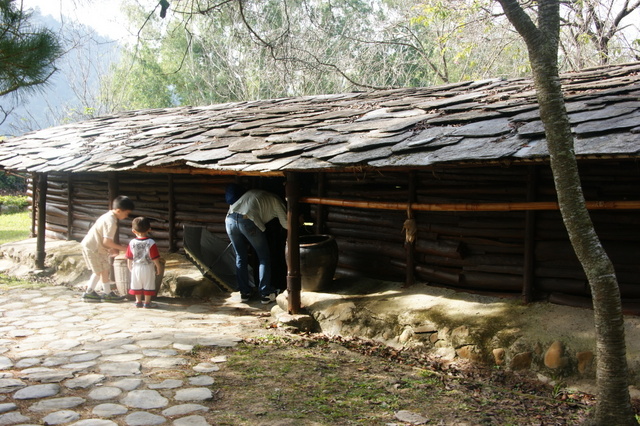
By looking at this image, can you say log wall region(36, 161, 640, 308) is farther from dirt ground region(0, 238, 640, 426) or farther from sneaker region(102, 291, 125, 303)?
sneaker region(102, 291, 125, 303)

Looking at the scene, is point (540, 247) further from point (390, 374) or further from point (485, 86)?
point (485, 86)

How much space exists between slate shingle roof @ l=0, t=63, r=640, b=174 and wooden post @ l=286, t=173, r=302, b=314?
12.4 inches

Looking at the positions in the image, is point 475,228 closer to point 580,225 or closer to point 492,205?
point 492,205

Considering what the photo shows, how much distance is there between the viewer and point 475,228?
6.02 meters

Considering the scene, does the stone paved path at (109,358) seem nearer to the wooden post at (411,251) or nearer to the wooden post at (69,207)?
the wooden post at (411,251)

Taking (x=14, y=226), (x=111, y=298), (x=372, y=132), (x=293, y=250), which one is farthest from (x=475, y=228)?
(x=14, y=226)

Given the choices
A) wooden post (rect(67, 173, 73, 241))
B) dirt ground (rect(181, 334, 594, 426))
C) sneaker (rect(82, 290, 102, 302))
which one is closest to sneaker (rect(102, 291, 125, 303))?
sneaker (rect(82, 290, 102, 302))

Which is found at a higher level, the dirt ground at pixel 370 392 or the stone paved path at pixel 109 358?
the stone paved path at pixel 109 358

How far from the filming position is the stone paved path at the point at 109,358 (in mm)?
3836

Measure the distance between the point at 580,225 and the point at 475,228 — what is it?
2563mm

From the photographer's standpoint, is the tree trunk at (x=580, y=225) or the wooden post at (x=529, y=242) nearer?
the tree trunk at (x=580, y=225)

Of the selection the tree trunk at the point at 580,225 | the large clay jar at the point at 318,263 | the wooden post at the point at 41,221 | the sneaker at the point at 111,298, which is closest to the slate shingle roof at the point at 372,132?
the wooden post at the point at 41,221

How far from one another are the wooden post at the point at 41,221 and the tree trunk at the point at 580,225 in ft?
30.5

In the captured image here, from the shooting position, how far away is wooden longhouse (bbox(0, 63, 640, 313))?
191 inches
